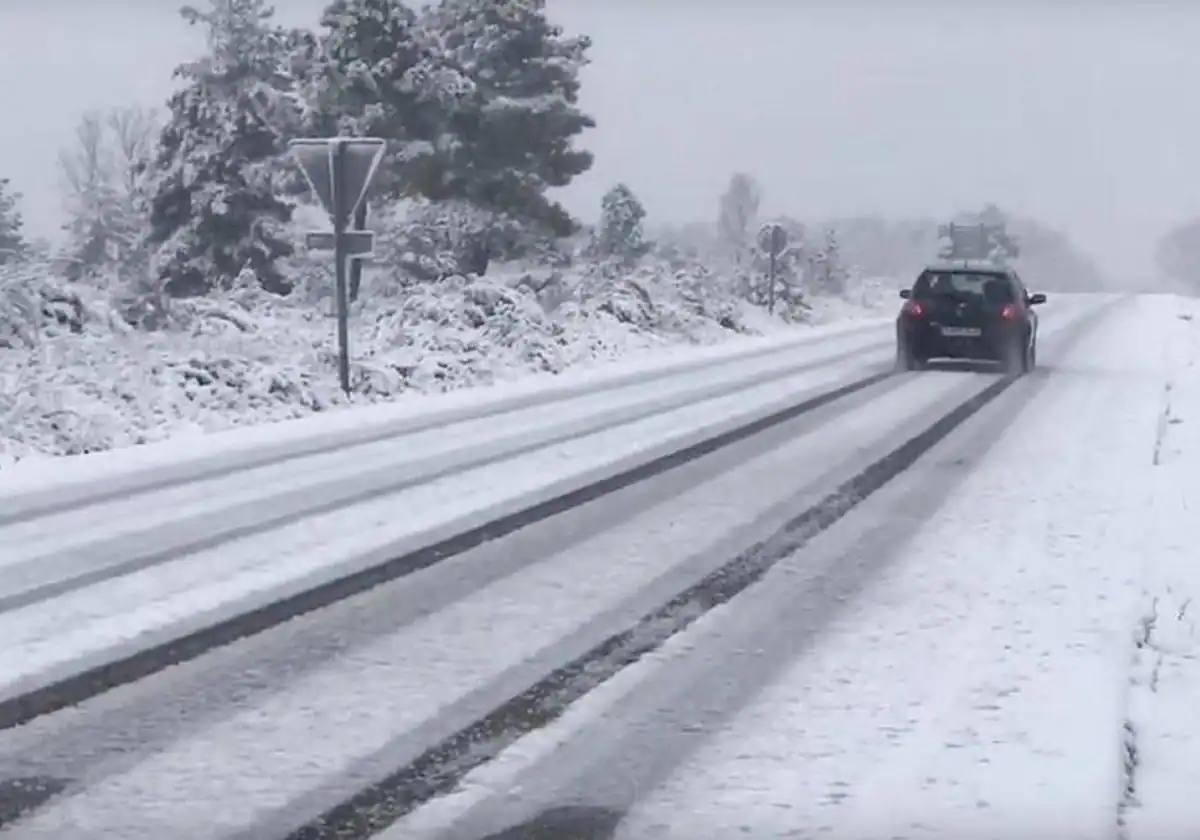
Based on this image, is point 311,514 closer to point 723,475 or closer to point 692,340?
point 723,475

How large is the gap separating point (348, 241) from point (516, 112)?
2195cm

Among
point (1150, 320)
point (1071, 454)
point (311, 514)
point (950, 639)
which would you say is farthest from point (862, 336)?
point (950, 639)

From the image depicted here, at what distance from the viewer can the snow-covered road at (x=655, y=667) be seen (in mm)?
4219

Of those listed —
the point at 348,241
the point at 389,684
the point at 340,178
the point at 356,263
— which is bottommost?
the point at 389,684

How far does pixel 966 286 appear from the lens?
2281 cm

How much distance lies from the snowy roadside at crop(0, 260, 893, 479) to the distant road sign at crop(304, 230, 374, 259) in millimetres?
1460

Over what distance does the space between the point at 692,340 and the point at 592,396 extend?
14.5 metres

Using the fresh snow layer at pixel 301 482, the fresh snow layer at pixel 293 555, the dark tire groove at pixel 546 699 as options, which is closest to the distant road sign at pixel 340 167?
the fresh snow layer at pixel 301 482

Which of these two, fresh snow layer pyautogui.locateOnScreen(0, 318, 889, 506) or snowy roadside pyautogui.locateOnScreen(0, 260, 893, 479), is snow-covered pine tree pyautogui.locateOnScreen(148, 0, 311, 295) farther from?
fresh snow layer pyautogui.locateOnScreen(0, 318, 889, 506)

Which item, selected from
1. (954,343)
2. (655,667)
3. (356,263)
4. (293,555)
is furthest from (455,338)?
(356,263)

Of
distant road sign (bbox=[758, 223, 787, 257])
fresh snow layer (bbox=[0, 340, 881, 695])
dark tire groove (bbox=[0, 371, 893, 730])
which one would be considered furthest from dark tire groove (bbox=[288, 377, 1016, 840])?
distant road sign (bbox=[758, 223, 787, 257])

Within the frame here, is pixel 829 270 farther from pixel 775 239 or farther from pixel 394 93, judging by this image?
pixel 394 93

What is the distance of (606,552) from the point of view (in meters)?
8.01

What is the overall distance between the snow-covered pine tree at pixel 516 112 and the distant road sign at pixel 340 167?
21.6 meters
